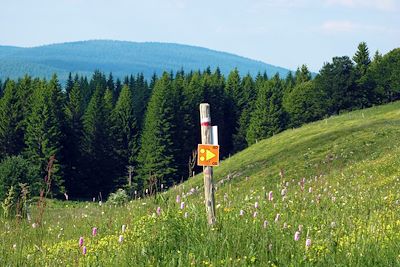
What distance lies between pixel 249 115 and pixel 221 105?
5150 mm

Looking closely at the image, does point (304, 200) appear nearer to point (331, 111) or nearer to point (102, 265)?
point (102, 265)

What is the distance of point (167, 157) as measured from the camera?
246ft

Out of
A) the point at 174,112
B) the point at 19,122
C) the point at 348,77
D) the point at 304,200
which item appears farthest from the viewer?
the point at 348,77

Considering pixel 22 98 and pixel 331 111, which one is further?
pixel 331 111

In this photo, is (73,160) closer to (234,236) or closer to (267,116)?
(267,116)

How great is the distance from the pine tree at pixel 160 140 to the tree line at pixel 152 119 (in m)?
0.14

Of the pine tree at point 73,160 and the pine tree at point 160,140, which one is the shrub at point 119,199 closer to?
the pine tree at point 160,140

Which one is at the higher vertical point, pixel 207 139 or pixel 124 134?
pixel 207 139

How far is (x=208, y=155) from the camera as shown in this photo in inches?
291

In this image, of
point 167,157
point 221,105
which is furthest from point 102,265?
point 221,105

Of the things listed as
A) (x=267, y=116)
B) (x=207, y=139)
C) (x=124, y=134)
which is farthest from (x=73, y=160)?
(x=207, y=139)

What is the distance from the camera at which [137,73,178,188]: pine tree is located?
74625 millimetres

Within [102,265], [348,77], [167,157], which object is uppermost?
[348,77]

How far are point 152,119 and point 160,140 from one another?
Answer: 4014mm
